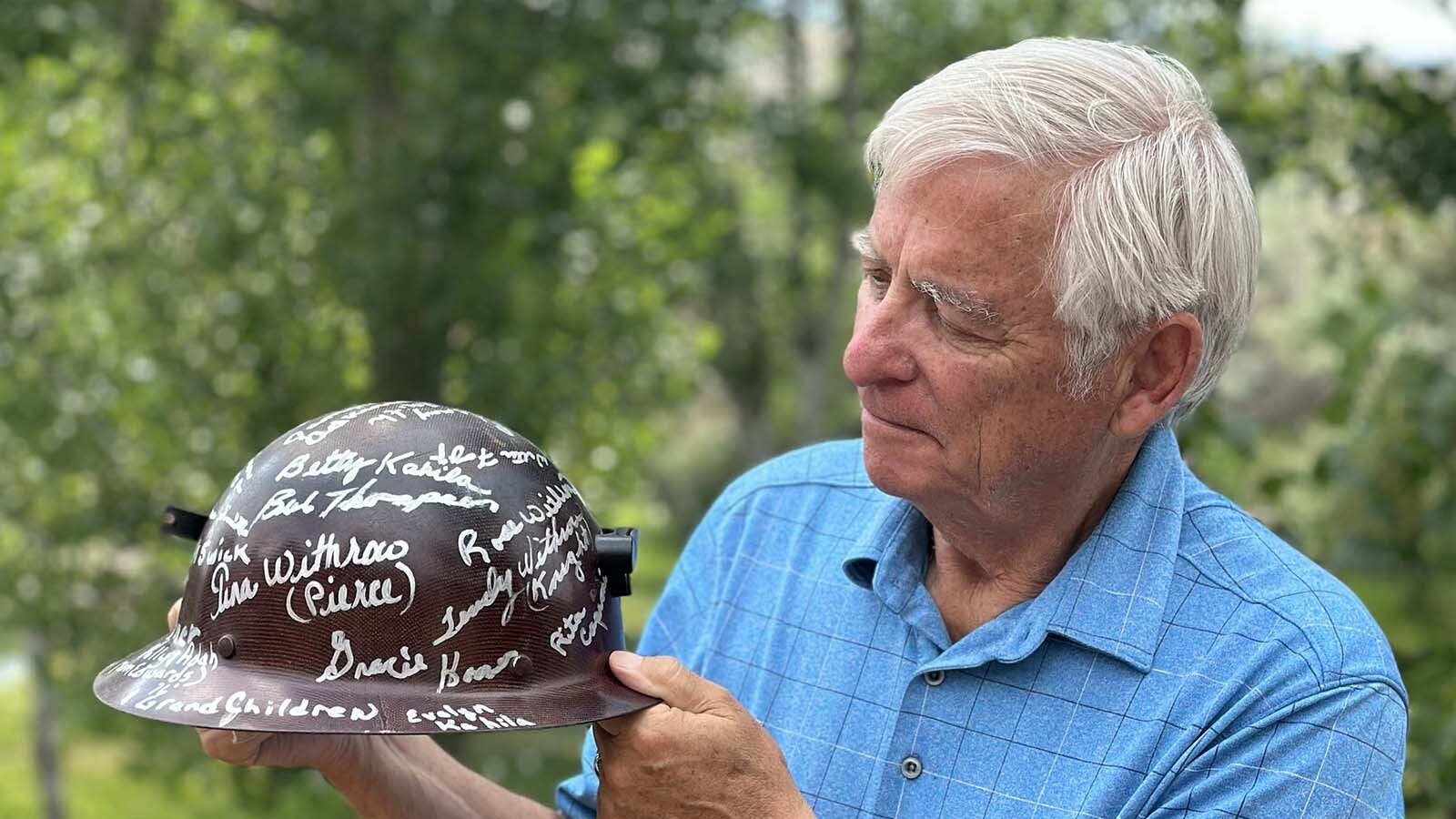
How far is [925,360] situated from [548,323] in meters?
5.19

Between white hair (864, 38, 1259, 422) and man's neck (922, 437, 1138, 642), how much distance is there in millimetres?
207

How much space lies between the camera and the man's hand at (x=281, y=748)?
2.52 metres

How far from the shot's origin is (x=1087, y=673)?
241 centimetres

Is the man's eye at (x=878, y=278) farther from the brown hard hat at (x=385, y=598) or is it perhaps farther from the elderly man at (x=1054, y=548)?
the brown hard hat at (x=385, y=598)

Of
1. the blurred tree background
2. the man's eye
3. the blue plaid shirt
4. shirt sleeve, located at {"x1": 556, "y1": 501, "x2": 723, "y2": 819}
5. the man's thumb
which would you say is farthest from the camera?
the blurred tree background

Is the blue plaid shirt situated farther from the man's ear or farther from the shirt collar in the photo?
the man's ear

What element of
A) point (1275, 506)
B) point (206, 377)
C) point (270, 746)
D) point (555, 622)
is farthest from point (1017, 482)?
point (206, 377)

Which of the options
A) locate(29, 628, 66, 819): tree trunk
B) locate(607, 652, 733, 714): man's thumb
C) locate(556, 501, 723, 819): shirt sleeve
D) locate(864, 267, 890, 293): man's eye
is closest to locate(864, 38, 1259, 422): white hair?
locate(864, 267, 890, 293): man's eye

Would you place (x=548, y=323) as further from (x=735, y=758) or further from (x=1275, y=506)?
(x=735, y=758)

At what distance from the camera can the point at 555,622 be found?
229 centimetres

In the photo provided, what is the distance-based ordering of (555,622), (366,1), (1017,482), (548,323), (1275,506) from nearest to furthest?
(555,622) < (1017,482) < (1275,506) < (366,1) < (548,323)

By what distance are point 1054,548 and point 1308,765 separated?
0.52 meters

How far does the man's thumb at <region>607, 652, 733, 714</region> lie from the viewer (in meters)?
2.36

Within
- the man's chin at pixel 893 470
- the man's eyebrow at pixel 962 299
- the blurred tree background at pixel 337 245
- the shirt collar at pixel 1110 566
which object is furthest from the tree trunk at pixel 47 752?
the man's eyebrow at pixel 962 299
